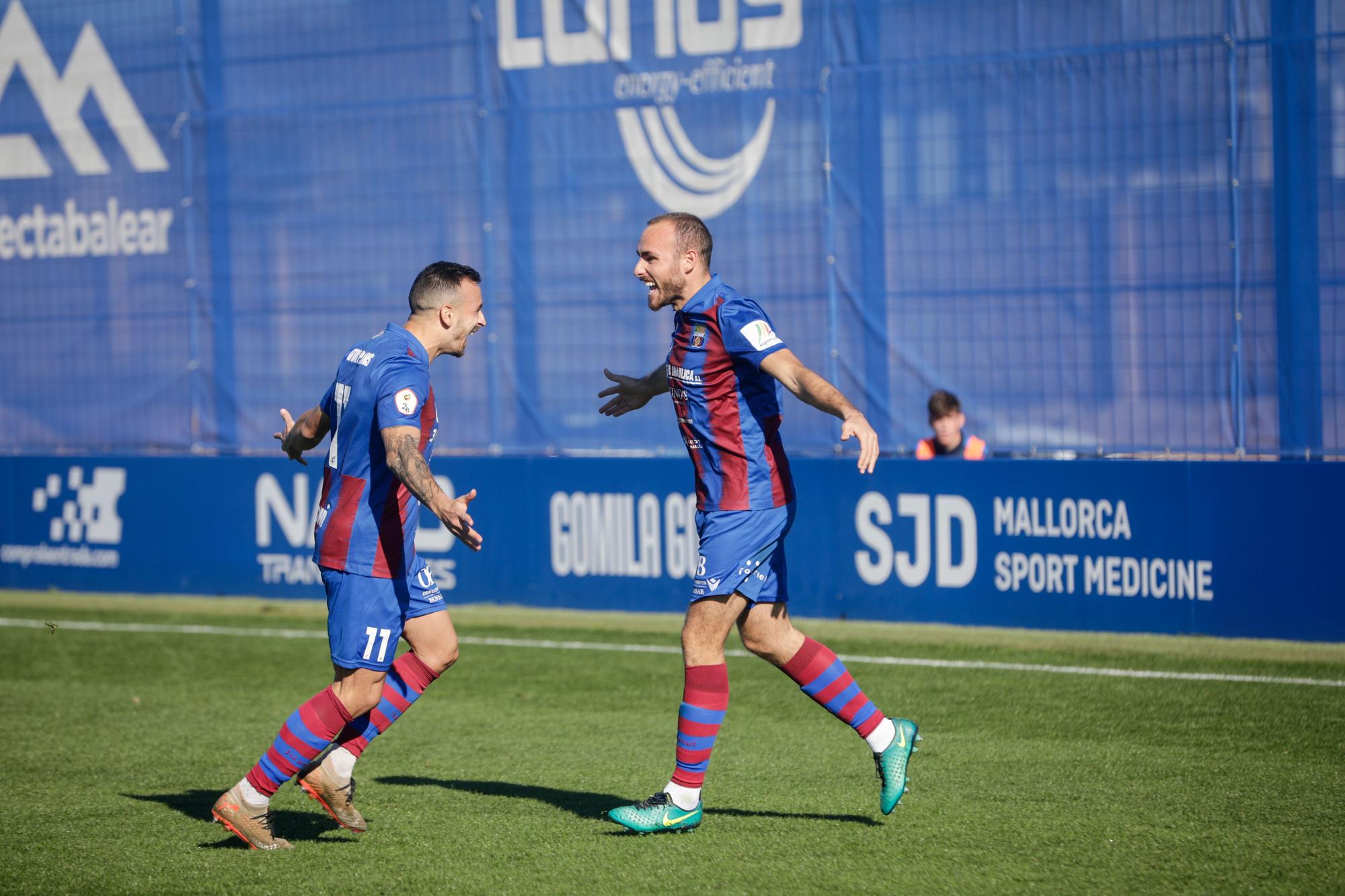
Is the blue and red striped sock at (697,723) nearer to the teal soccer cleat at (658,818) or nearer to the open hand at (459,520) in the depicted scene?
the teal soccer cleat at (658,818)

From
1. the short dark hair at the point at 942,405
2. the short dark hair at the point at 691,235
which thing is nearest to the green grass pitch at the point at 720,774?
the short dark hair at the point at 942,405

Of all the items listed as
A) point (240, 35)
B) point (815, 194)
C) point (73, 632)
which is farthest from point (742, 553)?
point (240, 35)

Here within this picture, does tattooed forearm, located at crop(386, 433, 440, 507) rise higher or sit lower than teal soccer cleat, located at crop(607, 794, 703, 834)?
higher

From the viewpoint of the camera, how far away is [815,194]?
34.5 feet

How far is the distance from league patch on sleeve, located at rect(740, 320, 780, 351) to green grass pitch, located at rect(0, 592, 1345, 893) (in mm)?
1703

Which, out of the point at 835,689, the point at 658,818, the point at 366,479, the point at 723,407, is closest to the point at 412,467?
the point at 366,479

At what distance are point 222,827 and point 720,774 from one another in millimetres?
1980

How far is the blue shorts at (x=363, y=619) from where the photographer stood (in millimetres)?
5148

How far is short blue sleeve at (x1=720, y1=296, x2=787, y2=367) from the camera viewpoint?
17.1 ft

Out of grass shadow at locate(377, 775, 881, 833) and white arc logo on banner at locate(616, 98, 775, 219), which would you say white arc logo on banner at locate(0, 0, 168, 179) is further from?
grass shadow at locate(377, 775, 881, 833)

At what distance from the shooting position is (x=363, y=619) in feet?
16.9

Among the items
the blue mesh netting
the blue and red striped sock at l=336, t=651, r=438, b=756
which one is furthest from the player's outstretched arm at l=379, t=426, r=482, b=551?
the blue mesh netting

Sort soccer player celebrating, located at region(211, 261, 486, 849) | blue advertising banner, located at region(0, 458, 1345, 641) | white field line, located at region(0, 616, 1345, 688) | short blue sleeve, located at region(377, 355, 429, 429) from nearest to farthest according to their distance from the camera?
short blue sleeve, located at region(377, 355, 429, 429), soccer player celebrating, located at region(211, 261, 486, 849), white field line, located at region(0, 616, 1345, 688), blue advertising banner, located at region(0, 458, 1345, 641)

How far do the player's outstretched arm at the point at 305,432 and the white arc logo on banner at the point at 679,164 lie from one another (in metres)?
5.61
